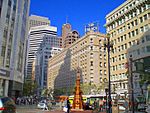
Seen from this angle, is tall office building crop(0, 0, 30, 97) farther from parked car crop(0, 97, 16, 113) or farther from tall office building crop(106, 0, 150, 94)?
parked car crop(0, 97, 16, 113)

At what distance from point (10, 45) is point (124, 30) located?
127 feet

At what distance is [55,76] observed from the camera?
514 ft

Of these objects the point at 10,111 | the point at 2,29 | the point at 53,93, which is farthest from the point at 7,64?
the point at 53,93

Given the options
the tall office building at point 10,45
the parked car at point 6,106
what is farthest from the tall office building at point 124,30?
the parked car at point 6,106

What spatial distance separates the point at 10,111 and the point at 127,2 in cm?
6496

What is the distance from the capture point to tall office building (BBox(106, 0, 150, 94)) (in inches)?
2527

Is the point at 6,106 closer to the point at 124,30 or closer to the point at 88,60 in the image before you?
the point at 124,30

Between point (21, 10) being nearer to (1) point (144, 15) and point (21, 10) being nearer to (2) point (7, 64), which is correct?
(2) point (7, 64)

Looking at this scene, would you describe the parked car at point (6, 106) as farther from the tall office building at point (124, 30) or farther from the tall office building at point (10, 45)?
the tall office building at point (124, 30)

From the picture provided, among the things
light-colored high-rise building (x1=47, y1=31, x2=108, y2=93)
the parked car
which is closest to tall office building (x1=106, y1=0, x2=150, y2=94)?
light-colored high-rise building (x1=47, y1=31, x2=108, y2=93)

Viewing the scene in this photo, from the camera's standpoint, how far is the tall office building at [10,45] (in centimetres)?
4016

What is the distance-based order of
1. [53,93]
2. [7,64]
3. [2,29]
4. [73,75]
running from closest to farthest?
[2,29] < [7,64] < [73,75] < [53,93]

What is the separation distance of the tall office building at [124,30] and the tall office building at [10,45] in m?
26.4

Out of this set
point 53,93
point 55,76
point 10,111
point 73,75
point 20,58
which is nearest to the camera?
point 10,111
